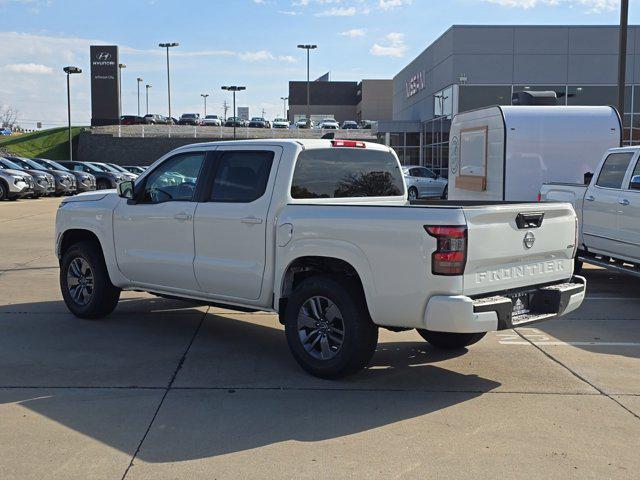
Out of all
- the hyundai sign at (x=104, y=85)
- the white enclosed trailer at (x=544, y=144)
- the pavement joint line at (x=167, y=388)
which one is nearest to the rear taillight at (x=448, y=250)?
the pavement joint line at (x=167, y=388)

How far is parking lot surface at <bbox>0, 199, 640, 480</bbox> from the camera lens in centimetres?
435

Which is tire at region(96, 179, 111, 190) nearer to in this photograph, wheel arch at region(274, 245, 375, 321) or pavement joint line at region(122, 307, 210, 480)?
pavement joint line at region(122, 307, 210, 480)

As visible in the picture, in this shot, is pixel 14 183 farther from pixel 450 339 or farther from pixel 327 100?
pixel 327 100

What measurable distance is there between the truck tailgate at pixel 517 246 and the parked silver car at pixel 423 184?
925 inches

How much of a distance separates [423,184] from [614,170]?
19.8 m

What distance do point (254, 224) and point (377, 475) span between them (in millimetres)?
2789

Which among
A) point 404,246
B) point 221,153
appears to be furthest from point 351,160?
point 404,246

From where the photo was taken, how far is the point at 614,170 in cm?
1023

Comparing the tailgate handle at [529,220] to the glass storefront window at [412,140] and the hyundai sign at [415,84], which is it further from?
the glass storefront window at [412,140]

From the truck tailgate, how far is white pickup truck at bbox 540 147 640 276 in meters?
3.85

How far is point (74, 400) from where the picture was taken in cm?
542

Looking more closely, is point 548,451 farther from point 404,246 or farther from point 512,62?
point 512,62

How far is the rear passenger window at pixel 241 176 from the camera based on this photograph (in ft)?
21.4

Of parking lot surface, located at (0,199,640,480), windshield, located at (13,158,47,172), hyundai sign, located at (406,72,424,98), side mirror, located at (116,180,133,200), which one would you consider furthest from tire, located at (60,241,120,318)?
hyundai sign, located at (406,72,424,98)
